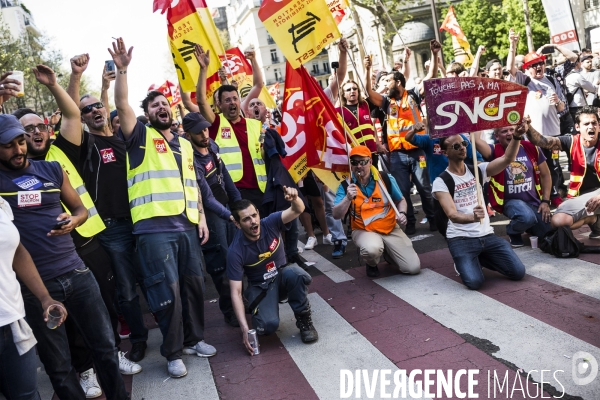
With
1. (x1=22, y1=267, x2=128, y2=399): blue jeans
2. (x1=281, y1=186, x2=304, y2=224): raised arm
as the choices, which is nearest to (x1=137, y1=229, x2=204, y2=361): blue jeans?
(x1=22, y1=267, x2=128, y2=399): blue jeans

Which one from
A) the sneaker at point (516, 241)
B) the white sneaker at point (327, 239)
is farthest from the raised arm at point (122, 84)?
the sneaker at point (516, 241)

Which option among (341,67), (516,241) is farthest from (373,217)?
(341,67)

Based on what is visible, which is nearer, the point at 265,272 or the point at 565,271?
the point at 265,272

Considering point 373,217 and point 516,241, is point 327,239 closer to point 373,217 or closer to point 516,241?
point 373,217

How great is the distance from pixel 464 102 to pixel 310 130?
1.91 meters

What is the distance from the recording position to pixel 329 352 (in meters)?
4.54

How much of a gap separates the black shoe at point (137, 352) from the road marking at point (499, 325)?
7.79ft

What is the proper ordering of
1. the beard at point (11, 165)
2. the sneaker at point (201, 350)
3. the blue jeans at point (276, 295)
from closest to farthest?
1. the beard at point (11, 165)
2. the sneaker at point (201, 350)
3. the blue jeans at point (276, 295)

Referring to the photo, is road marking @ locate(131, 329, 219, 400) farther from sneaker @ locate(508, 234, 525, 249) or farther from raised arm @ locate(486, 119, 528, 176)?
sneaker @ locate(508, 234, 525, 249)

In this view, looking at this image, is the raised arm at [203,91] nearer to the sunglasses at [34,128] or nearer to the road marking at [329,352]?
the sunglasses at [34,128]

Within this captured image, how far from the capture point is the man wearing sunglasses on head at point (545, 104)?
843 cm

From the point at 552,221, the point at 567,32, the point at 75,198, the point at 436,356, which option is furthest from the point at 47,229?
the point at 567,32

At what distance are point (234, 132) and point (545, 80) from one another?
5.77 metres

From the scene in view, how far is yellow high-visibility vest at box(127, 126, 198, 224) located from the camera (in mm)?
4461
